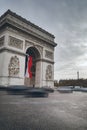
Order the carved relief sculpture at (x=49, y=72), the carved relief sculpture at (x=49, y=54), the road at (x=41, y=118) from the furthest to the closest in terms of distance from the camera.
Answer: the carved relief sculpture at (x=49, y=54)
the carved relief sculpture at (x=49, y=72)
the road at (x=41, y=118)

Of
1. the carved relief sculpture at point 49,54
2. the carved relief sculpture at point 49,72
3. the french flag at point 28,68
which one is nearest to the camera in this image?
the french flag at point 28,68

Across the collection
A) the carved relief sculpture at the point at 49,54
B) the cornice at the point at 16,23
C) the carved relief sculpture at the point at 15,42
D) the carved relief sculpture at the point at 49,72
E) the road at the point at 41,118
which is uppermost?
the cornice at the point at 16,23

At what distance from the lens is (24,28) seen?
21.5 metres

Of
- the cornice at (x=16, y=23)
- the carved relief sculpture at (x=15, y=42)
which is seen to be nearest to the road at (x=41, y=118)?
the carved relief sculpture at (x=15, y=42)

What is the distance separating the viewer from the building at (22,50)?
1844 centimetres

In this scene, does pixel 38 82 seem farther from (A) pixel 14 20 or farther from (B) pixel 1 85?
(A) pixel 14 20

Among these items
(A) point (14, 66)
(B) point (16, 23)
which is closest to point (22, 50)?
(A) point (14, 66)

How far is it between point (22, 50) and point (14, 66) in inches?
122

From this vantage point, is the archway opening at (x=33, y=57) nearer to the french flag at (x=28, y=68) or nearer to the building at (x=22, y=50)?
the building at (x=22, y=50)

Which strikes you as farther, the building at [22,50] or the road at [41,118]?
the building at [22,50]

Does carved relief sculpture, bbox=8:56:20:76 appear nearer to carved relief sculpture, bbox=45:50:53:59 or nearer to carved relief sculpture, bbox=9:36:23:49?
carved relief sculpture, bbox=9:36:23:49

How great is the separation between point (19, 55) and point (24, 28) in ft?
15.1

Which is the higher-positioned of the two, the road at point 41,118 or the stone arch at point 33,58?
the stone arch at point 33,58

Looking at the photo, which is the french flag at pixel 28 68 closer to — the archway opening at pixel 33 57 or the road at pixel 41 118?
the archway opening at pixel 33 57
